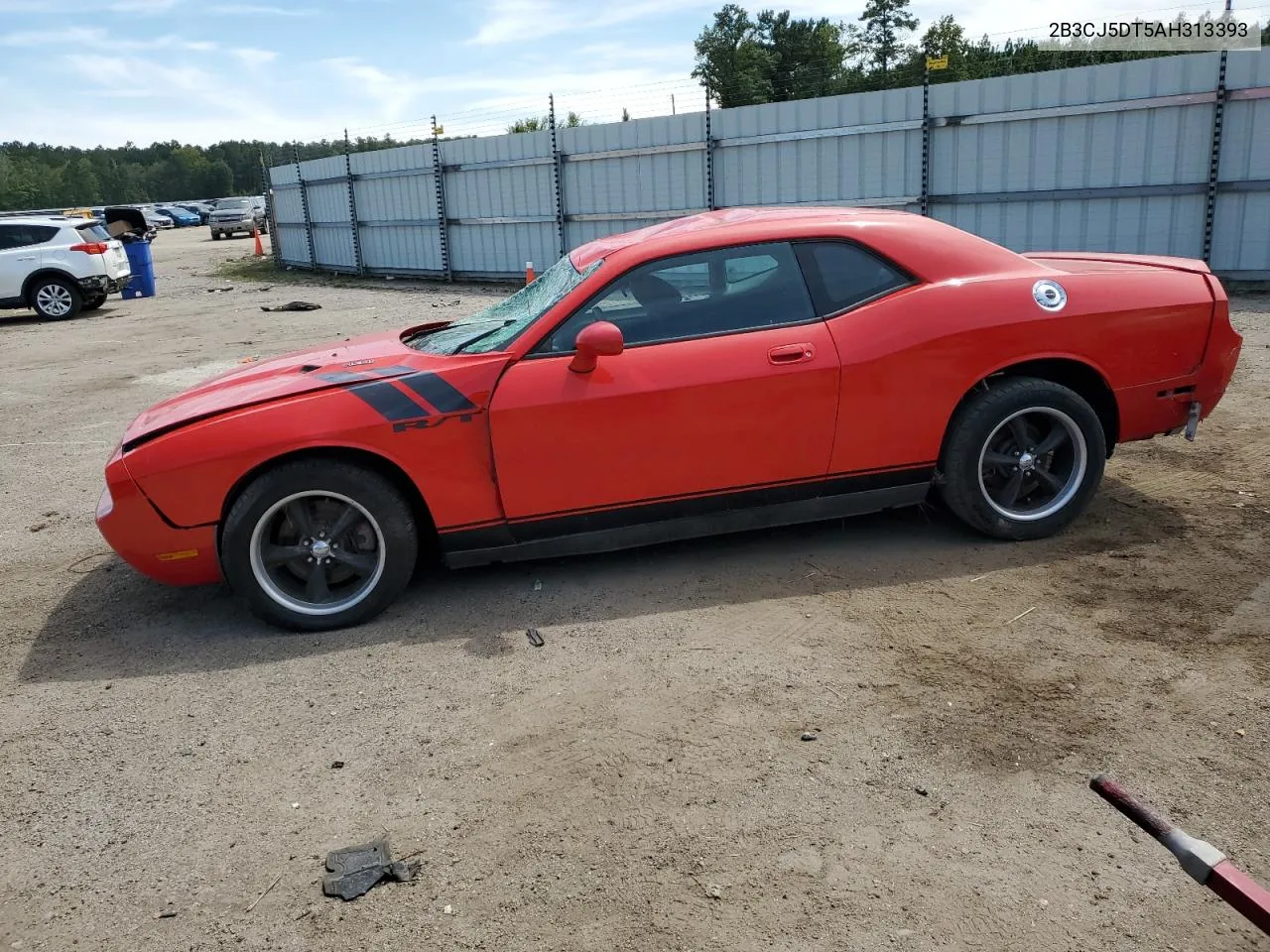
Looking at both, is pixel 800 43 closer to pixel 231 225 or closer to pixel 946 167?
pixel 231 225

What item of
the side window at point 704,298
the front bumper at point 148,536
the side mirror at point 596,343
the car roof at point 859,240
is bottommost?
the front bumper at point 148,536

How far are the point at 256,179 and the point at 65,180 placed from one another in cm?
2593

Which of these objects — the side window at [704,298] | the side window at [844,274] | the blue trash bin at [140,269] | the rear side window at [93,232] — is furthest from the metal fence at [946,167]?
the side window at [704,298]

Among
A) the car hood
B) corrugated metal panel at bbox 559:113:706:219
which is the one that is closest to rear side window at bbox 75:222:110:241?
corrugated metal panel at bbox 559:113:706:219

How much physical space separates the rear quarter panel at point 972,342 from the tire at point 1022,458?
0.12 m

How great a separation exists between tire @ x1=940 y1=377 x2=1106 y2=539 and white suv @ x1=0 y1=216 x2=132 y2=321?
17245mm

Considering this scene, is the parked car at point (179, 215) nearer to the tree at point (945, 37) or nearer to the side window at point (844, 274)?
the tree at point (945, 37)

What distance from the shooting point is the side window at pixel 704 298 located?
4.35m

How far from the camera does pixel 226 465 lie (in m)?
4.07

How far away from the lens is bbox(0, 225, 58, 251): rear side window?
669 inches

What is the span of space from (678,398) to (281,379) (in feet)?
5.76

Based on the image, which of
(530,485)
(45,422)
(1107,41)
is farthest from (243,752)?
(1107,41)

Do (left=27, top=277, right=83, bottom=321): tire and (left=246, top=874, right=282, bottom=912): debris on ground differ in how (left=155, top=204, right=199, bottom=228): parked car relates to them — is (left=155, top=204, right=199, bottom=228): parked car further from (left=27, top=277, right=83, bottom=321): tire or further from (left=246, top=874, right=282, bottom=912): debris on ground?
(left=246, top=874, right=282, bottom=912): debris on ground

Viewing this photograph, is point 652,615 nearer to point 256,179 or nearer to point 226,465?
point 226,465
